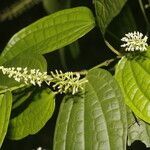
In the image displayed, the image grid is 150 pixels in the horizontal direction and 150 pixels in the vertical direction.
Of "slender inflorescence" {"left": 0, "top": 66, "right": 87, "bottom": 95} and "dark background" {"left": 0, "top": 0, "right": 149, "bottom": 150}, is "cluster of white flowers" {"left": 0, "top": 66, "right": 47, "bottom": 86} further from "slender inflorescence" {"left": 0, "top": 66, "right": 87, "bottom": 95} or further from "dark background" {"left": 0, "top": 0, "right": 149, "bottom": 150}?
"dark background" {"left": 0, "top": 0, "right": 149, "bottom": 150}

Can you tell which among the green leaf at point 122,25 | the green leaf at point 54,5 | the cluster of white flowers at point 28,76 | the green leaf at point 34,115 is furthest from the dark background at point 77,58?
the cluster of white flowers at point 28,76

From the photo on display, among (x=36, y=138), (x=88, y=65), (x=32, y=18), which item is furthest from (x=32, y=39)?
(x=32, y=18)

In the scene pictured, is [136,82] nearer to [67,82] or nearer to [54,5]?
[67,82]

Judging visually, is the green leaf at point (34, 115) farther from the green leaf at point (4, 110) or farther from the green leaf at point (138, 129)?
the green leaf at point (138, 129)

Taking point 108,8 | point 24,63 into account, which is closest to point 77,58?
point 24,63

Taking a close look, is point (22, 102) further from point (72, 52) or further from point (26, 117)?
point (72, 52)

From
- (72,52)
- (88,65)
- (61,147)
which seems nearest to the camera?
(61,147)

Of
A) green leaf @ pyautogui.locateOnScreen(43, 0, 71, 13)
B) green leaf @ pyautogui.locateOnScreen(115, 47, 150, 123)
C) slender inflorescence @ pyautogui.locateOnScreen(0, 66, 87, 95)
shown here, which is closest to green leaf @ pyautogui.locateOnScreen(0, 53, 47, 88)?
slender inflorescence @ pyautogui.locateOnScreen(0, 66, 87, 95)
